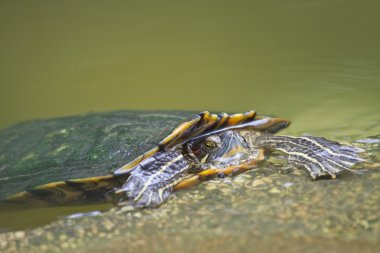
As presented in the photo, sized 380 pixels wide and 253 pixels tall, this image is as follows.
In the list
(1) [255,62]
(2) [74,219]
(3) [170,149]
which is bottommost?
(2) [74,219]

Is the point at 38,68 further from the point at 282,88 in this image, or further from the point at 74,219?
the point at 74,219

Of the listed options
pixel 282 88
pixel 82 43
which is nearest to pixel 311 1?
pixel 282 88

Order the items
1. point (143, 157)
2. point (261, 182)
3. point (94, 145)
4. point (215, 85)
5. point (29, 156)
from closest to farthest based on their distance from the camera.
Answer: point (261, 182) < point (143, 157) < point (94, 145) < point (29, 156) < point (215, 85)

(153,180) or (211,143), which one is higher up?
(211,143)

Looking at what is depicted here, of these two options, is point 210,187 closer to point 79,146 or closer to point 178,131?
point 178,131

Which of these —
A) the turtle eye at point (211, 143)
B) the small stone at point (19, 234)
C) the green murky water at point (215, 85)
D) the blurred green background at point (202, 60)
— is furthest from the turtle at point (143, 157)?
the blurred green background at point (202, 60)

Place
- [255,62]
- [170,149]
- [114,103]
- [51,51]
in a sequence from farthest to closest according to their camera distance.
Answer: [51,51] < [255,62] < [114,103] < [170,149]

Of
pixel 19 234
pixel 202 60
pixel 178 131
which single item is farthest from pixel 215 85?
pixel 19 234
